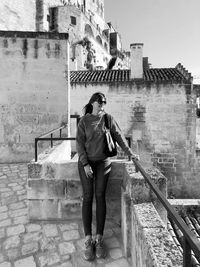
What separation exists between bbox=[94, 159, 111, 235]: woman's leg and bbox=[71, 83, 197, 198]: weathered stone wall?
9.86m

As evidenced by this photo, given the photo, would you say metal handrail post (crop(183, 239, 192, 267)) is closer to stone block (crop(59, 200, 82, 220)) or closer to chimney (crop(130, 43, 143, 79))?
stone block (crop(59, 200, 82, 220))

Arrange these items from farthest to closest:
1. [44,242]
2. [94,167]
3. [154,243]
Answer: [44,242], [94,167], [154,243]

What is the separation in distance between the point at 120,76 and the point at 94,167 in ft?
37.8

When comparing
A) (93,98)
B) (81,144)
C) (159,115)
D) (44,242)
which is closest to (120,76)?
(159,115)

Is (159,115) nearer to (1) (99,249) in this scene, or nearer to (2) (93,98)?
(2) (93,98)

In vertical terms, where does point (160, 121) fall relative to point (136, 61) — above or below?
below

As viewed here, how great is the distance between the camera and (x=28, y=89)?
259 inches

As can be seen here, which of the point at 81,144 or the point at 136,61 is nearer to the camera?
the point at 81,144

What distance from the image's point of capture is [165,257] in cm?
141

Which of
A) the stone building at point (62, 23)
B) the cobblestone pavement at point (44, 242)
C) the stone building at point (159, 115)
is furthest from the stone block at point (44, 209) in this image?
the stone building at point (62, 23)

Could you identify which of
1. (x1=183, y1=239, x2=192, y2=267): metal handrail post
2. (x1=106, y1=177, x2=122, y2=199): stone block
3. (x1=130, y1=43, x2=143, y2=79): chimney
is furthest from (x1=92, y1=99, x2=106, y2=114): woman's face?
(x1=130, y1=43, x2=143, y2=79): chimney

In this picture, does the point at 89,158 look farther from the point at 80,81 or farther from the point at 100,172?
the point at 80,81

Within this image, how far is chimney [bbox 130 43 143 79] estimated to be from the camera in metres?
12.4

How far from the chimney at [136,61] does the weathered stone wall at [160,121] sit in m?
0.75
